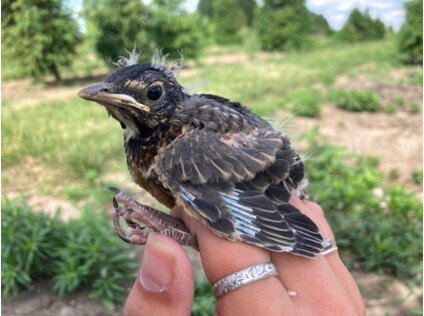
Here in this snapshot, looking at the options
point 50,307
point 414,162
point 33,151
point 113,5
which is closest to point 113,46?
point 113,5

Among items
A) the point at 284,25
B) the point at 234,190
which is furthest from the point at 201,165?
the point at 284,25

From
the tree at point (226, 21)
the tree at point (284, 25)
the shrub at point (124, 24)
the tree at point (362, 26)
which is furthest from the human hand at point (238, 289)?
the tree at point (226, 21)

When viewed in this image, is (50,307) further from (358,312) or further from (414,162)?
(414,162)

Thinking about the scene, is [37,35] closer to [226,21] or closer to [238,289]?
[238,289]

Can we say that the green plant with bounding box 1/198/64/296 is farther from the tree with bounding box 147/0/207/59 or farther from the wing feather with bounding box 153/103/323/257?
the tree with bounding box 147/0/207/59

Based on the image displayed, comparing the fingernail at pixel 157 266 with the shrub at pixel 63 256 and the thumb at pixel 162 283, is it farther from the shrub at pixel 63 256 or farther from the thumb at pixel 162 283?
the shrub at pixel 63 256

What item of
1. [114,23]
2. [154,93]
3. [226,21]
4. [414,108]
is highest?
[226,21]

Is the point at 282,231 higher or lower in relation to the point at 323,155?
higher
